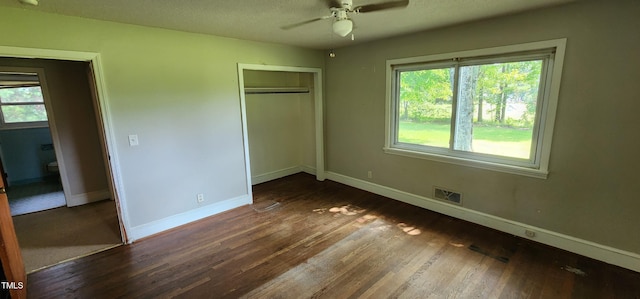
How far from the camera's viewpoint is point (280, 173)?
535 cm

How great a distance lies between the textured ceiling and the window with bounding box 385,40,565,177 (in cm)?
48

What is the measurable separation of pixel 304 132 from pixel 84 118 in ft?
11.9

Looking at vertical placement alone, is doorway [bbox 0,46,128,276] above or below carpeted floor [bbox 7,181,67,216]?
above

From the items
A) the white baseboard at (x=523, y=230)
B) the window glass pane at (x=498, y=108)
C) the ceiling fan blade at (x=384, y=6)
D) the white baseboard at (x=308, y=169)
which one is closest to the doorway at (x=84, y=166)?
the white baseboard at (x=308, y=169)

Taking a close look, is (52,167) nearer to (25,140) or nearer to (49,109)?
(25,140)

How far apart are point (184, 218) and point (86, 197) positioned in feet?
6.90

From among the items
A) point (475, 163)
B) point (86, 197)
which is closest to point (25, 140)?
point (86, 197)

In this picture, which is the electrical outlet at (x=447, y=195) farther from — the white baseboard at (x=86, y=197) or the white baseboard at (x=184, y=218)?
the white baseboard at (x=86, y=197)

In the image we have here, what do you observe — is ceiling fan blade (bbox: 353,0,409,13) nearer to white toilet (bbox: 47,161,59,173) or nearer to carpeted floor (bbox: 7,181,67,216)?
carpeted floor (bbox: 7,181,67,216)

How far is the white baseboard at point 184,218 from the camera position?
10.1 feet

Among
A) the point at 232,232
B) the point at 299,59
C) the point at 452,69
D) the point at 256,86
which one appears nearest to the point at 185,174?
the point at 232,232

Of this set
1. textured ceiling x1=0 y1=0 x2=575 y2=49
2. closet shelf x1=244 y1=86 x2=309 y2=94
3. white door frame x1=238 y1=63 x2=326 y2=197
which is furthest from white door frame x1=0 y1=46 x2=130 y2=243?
closet shelf x1=244 y1=86 x2=309 y2=94

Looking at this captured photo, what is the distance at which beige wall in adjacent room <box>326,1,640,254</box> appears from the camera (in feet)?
7.36

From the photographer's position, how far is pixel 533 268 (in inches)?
95.1
